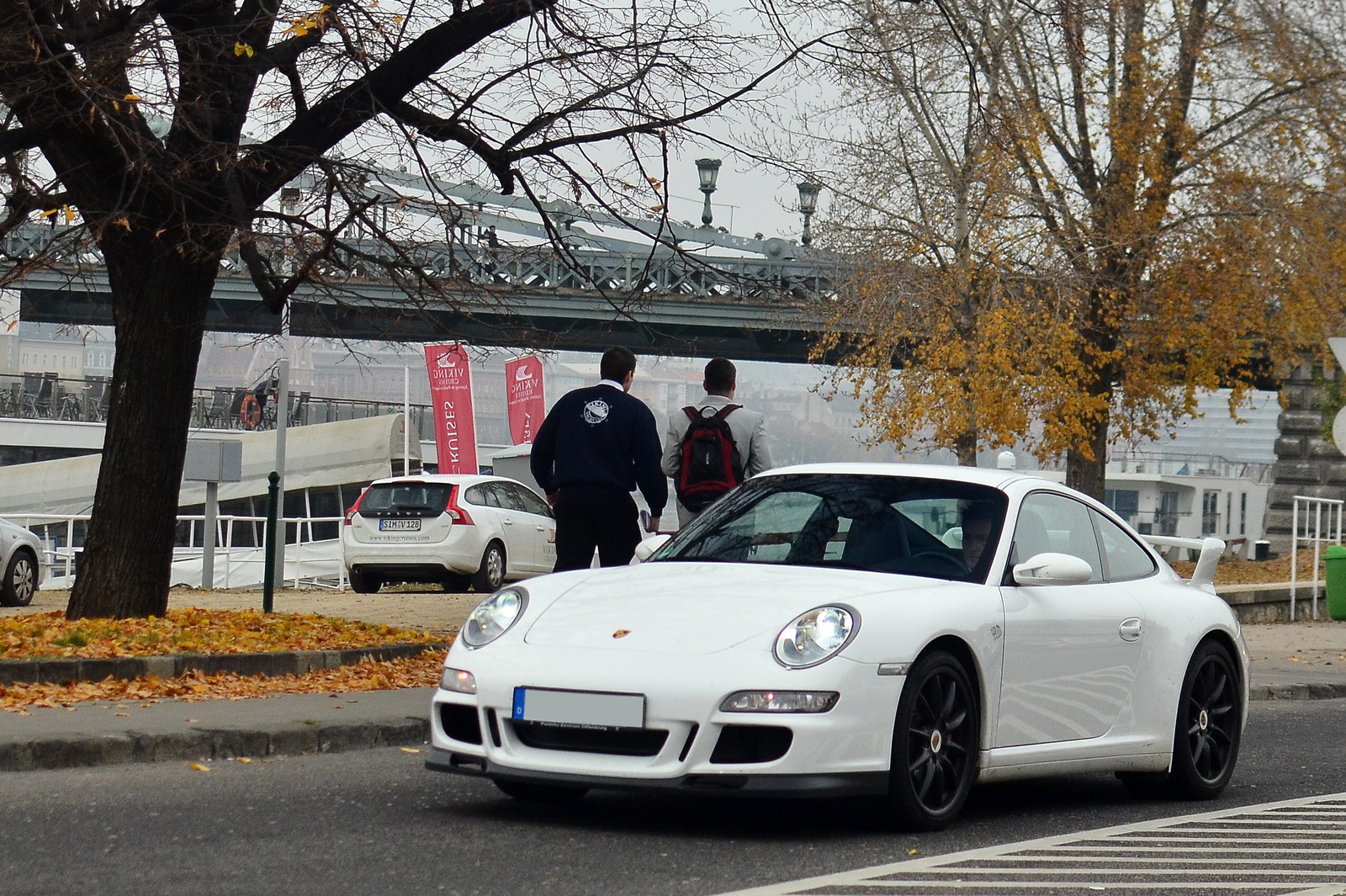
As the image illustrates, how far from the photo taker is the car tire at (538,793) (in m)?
6.98

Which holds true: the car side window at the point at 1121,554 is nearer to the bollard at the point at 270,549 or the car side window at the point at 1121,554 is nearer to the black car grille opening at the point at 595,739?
the black car grille opening at the point at 595,739

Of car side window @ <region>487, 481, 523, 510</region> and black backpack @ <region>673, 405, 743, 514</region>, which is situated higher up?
black backpack @ <region>673, 405, 743, 514</region>

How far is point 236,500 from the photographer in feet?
164

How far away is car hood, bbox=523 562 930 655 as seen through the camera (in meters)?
6.39

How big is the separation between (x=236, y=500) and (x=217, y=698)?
1600 inches

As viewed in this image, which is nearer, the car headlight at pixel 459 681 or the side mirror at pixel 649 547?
the car headlight at pixel 459 681

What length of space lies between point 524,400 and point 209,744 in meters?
34.1

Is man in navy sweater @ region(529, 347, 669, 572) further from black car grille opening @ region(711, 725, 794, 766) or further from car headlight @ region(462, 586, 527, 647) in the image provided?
black car grille opening @ region(711, 725, 794, 766)

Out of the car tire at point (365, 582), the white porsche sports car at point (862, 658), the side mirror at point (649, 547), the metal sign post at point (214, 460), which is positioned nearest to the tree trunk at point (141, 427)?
the side mirror at point (649, 547)

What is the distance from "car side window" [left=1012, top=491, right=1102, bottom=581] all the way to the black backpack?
3.15 m

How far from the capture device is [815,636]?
6.37 meters

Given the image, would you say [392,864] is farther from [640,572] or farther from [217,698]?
[217,698]

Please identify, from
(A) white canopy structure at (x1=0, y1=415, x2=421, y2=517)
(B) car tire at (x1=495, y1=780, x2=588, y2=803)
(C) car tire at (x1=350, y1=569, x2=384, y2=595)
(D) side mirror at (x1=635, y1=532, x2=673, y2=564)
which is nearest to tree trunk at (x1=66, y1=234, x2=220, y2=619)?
(D) side mirror at (x1=635, y1=532, x2=673, y2=564)

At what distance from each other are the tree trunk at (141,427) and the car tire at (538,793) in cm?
668
